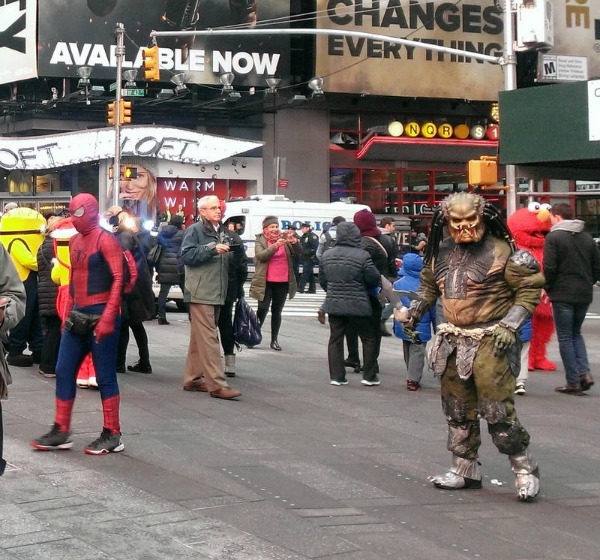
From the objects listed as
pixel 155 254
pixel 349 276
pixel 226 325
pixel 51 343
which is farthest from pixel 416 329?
pixel 155 254

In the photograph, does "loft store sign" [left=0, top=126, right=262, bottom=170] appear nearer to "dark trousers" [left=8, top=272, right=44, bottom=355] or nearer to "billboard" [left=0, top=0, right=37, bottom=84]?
"billboard" [left=0, top=0, right=37, bottom=84]

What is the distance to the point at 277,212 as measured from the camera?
33031 millimetres

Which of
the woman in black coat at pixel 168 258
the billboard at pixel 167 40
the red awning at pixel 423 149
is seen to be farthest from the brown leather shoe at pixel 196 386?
the red awning at pixel 423 149

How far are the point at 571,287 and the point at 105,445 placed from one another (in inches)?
218

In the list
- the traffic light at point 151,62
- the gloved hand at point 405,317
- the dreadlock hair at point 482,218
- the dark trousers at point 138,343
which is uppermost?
the traffic light at point 151,62

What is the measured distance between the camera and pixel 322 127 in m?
43.3

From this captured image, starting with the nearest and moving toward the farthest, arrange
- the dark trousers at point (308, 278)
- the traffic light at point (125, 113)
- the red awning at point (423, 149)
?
the dark trousers at point (308, 278), the traffic light at point (125, 113), the red awning at point (423, 149)

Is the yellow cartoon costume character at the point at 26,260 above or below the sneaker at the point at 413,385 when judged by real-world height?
above

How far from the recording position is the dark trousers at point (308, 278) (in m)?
29.2

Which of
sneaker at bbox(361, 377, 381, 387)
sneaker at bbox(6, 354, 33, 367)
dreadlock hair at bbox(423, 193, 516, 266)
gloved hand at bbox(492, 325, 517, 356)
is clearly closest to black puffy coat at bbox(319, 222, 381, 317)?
sneaker at bbox(361, 377, 381, 387)

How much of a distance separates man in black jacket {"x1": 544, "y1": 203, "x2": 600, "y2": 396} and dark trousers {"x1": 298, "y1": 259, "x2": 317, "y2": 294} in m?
17.2

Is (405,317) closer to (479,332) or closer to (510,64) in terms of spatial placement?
(479,332)

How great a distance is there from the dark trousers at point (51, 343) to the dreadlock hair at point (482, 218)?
531 cm

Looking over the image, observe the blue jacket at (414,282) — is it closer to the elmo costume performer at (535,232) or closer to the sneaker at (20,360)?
the elmo costume performer at (535,232)
